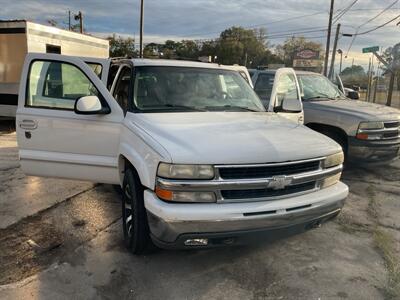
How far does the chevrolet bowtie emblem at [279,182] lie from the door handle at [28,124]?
2.91 m

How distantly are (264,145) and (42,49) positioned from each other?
32.7 feet

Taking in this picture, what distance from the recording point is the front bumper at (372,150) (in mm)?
7062

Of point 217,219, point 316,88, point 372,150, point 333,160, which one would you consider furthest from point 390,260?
point 316,88

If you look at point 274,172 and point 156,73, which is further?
point 156,73

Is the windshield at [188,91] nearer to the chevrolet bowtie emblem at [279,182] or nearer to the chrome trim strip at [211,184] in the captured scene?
the chrome trim strip at [211,184]

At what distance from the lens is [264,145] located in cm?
351

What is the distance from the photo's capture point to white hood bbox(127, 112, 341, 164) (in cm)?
333

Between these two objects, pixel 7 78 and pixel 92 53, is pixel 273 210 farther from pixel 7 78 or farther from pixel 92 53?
pixel 92 53

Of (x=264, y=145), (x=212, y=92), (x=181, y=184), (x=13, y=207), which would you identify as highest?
(x=212, y=92)

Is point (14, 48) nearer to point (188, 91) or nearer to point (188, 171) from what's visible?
point (188, 91)

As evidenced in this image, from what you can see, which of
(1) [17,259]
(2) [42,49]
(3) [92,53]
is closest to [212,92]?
(1) [17,259]

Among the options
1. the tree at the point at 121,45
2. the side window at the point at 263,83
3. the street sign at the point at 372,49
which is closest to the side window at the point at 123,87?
the side window at the point at 263,83

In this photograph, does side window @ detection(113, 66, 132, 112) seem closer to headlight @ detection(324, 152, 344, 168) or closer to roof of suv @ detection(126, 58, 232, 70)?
roof of suv @ detection(126, 58, 232, 70)

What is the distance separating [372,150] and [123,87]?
4337 mm
